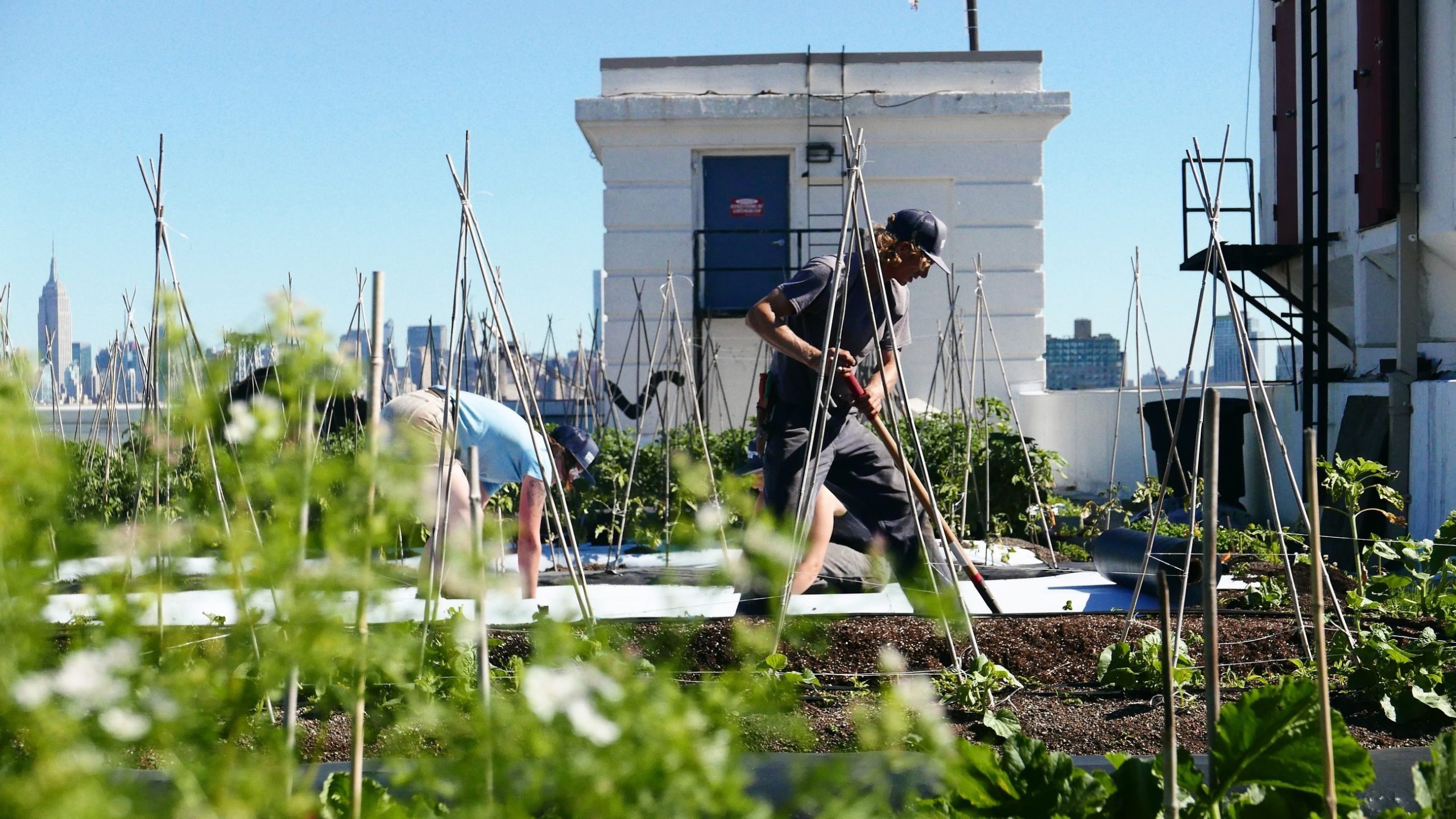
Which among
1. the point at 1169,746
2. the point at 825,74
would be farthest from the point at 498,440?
the point at 825,74

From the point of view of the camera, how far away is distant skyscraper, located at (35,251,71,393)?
7543 mm

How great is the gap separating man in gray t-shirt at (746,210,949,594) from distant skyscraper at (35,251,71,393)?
15.4ft

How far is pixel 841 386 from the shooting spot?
3633 millimetres

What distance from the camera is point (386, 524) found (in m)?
1.06

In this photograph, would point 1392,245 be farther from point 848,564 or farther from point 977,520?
point 848,564

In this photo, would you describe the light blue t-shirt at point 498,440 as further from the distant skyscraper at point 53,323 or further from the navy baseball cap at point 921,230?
the distant skyscraper at point 53,323

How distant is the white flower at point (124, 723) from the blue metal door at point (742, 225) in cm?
893

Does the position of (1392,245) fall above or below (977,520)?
above

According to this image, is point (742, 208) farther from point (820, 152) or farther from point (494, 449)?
point (494, 449)

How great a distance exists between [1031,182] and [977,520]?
4.08 meters

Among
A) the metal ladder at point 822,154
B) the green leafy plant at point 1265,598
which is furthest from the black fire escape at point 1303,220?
the green leafy plant at point 1265,598

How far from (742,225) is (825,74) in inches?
54.2

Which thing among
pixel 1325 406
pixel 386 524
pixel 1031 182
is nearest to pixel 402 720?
pixel 386 524

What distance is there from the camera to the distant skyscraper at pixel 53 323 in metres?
7.54
